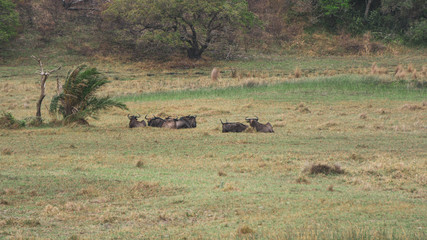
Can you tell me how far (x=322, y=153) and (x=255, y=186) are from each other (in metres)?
4.18

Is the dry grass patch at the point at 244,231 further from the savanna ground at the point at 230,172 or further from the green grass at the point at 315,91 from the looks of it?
the green grass at the point at 315,91

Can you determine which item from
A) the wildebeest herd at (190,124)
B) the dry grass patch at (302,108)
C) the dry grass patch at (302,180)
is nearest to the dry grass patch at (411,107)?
the dry grass patch at (302,108)

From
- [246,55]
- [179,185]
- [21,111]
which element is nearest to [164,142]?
[179,185]

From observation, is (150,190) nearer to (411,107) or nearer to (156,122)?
(156,122)

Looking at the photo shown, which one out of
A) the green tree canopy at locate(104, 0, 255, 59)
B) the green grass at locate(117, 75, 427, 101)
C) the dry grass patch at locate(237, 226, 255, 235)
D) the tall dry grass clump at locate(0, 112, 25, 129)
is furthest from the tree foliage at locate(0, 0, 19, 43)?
the dry grass patch at locate(237, 226, 255, 235)

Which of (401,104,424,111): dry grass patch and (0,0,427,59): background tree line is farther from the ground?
(0,0,427,59): background tree line

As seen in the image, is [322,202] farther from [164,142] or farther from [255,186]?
[164,142]

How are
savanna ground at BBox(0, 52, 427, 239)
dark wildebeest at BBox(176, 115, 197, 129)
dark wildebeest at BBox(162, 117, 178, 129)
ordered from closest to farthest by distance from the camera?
savanna ground at BBox(0, 52, 427, 239)
dark wildebeest at BBox(176, 115, 197, 129)
dark wildebeest at BBox(162, 117, 178, 129)

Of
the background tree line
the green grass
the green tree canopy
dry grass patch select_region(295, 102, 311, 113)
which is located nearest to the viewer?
dry grass patch select_region(295, 102, 311, 113)

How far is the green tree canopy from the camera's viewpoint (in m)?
40.2

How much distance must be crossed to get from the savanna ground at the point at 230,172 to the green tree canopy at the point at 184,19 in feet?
51.0

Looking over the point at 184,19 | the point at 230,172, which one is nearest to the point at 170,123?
A: the point at 230,172

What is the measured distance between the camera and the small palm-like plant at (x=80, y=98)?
18.6 meters

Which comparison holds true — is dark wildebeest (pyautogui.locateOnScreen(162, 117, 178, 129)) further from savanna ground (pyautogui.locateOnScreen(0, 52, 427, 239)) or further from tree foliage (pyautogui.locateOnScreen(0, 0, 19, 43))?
tree foliage (pyautogui.locateOnScreen(0, 0, 19, 43))
